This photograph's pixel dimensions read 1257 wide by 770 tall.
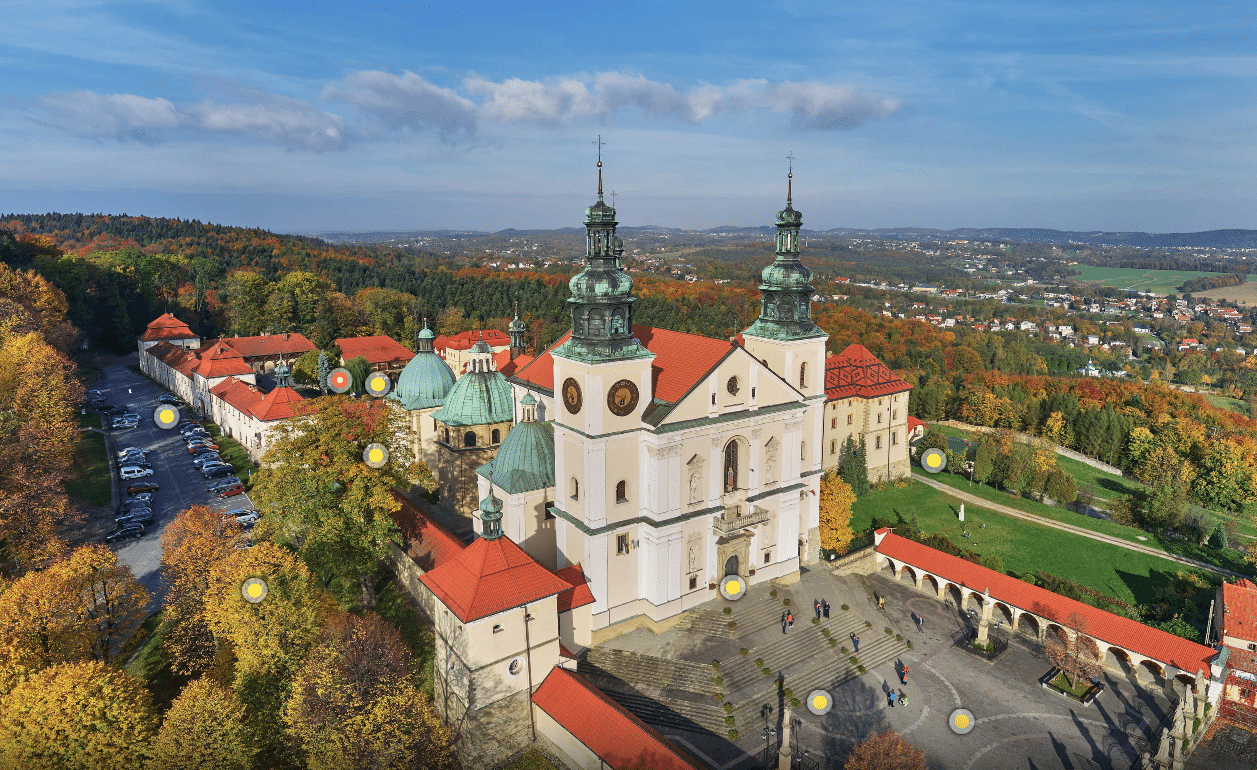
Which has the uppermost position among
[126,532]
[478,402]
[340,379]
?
[478,402]

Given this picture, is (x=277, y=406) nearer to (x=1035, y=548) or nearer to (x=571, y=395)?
(x=571, y=395)

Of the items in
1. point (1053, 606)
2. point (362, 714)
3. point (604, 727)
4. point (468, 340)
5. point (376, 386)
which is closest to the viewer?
point (362, 714)

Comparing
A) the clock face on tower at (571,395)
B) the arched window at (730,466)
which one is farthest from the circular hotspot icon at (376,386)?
the arched window at (730,466)

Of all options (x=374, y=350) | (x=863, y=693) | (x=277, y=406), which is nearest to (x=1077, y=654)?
(x=863, y=693)

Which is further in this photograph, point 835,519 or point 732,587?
point 835,519

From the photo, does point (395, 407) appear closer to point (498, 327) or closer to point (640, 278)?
point (498, 327)

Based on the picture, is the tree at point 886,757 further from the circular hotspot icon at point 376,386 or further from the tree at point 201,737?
the circular hotspot icon at point 376,386
